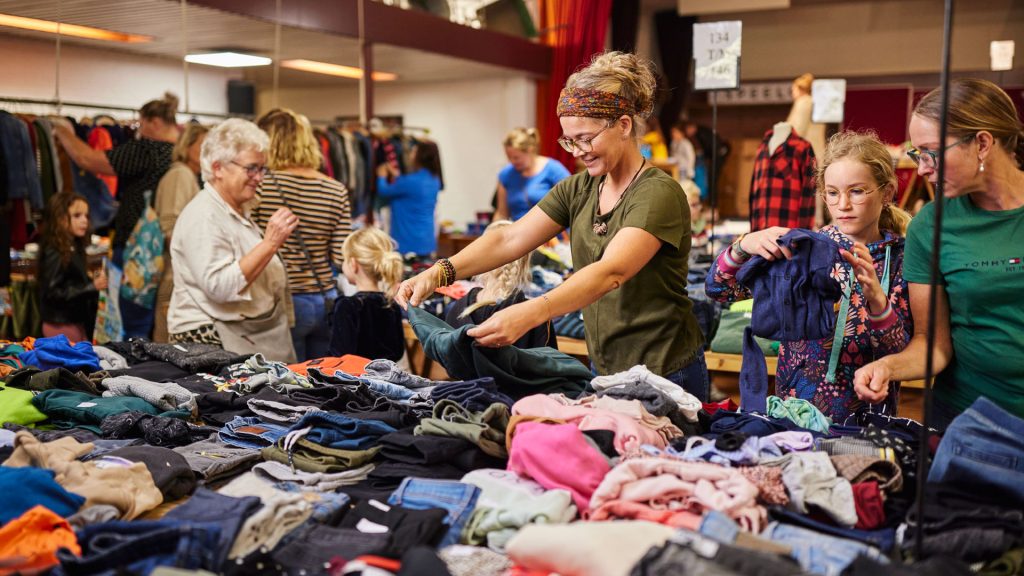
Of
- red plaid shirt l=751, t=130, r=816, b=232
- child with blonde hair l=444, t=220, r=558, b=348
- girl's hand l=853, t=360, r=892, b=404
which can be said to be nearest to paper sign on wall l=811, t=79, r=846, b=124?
red plaid shirt l=751, t=130, r=816, b=232

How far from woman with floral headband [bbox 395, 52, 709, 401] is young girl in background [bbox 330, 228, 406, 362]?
3.82ft

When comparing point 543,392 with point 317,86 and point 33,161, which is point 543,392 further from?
point 317,86

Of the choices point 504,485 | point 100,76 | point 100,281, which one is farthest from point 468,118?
point 504,485

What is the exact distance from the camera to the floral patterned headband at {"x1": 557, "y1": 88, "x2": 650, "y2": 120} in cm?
244

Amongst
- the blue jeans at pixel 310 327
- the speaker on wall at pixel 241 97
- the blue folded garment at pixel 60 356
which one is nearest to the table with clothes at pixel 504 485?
the blue folded garment at pixel 60 356

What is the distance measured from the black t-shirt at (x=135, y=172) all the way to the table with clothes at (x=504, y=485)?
10.2 ft

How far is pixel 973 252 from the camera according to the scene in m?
2.20

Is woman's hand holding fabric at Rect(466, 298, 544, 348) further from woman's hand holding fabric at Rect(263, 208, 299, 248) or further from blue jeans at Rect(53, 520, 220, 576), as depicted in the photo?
woman's hand holding fabric at Rect(263, 208, 299, 248)

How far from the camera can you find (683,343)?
8.77 feet

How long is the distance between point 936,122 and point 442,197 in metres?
10.3

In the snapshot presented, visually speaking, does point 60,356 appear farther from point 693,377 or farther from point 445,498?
point 693,377

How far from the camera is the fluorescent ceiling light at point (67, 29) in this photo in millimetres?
5484

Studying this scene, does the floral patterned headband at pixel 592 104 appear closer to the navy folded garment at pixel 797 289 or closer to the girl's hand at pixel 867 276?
the navy folded garment at pixel 797 289

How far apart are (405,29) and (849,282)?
23.2 feet
